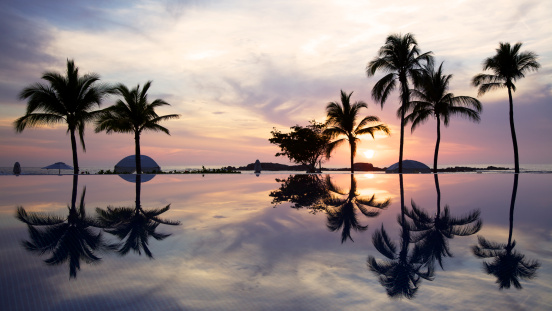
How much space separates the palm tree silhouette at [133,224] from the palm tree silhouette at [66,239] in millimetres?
217

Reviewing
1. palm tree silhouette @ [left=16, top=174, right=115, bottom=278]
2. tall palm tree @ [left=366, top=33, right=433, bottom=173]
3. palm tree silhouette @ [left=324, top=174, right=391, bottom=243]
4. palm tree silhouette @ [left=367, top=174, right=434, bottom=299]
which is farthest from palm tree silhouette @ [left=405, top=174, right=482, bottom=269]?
tall palm tree @ [left=366, top=33, right=433, bottom=173]

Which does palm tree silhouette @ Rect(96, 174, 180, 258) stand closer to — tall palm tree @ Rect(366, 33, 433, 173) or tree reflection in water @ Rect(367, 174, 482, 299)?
tree reflection in water @ Rect(367, 174, 482, 299)

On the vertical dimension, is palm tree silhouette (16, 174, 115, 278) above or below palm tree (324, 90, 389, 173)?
below

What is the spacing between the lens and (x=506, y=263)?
3494 millimetres

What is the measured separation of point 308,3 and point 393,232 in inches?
429

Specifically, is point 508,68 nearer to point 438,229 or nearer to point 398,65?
point 398,65

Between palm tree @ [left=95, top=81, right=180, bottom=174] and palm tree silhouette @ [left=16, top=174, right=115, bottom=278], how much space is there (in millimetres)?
16907

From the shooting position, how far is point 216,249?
3967 millimetres

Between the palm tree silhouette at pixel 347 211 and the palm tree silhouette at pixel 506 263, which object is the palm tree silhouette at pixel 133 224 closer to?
the palm tree silhouette at pixel 347 211

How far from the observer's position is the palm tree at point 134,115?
72.9 ft

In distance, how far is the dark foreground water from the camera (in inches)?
98.5

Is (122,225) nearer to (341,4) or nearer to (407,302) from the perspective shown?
(407,302)

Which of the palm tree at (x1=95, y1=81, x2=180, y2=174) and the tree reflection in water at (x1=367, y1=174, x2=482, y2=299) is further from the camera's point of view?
the palm tree at (x1=95, y1=81, x2=180, y2=174)

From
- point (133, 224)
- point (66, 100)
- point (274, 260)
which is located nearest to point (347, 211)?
point (274, 260)
